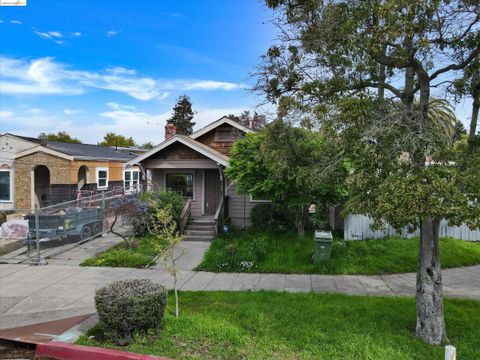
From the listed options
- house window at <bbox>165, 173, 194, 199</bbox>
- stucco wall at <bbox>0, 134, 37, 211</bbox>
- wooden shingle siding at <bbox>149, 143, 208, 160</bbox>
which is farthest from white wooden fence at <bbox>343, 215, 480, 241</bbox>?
stucco wall at <bbox>0, 134, 37, 211</bbox>

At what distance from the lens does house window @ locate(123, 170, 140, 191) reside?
26389mm

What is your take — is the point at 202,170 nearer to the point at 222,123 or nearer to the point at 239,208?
the point at 222,123

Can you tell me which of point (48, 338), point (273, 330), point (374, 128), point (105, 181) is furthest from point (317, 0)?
point (105, 181)

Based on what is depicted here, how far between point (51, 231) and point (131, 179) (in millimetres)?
14924

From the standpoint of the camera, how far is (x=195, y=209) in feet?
59.3

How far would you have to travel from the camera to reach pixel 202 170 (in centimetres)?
1806

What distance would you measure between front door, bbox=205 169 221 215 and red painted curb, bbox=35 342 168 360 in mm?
12462

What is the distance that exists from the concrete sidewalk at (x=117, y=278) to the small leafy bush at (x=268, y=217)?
4.99 metres

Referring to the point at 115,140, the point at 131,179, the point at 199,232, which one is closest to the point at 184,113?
the point at 115,140

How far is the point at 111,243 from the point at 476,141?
12345 mm

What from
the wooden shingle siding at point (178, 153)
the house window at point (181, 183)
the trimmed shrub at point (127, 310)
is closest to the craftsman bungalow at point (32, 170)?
the house window at point (181, 183)

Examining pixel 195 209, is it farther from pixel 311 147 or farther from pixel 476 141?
pixel 476 141

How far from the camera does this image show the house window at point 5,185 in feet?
68.0

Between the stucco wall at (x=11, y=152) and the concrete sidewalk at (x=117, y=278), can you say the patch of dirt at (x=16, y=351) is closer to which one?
the concrete sidewalk at (x=117, y=278)
